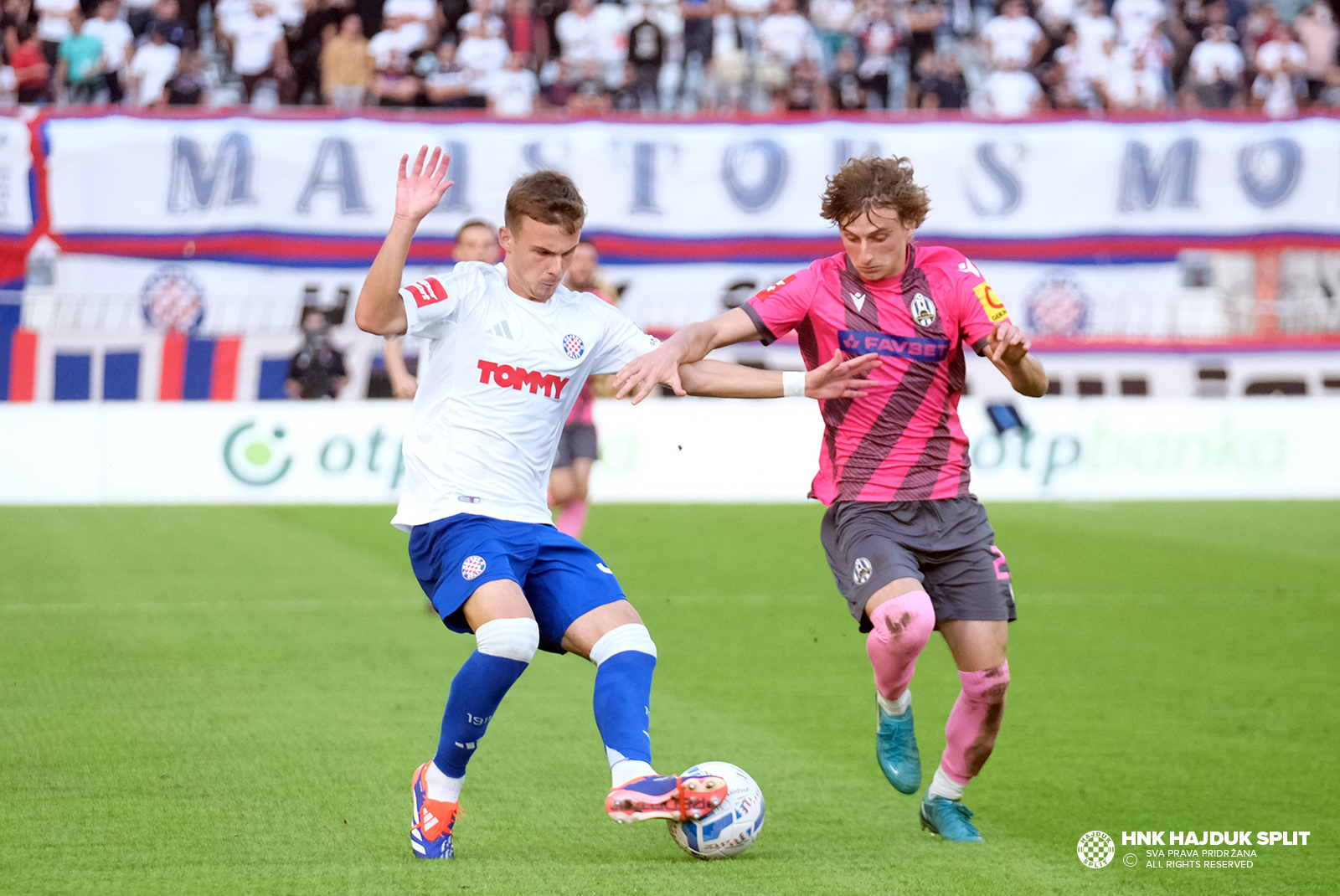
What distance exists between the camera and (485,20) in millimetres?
19750

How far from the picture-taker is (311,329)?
1580 cm

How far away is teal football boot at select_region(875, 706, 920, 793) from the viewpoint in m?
5.01

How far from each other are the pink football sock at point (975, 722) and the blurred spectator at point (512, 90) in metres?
15.4

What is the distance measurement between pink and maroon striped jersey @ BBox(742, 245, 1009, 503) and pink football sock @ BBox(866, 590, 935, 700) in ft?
1.37

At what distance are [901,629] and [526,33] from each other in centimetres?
1672

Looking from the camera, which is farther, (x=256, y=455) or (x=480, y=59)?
(x=480, y=59)

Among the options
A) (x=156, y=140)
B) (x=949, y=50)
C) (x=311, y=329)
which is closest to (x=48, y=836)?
(x=311, y=329)

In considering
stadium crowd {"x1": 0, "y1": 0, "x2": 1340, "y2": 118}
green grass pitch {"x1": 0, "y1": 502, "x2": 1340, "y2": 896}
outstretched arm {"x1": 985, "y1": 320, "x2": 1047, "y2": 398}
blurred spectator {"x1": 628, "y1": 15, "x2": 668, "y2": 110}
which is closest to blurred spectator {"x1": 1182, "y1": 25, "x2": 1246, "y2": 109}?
stadium crowd {"x1": 0, "y1": 0, "x2": 1340, "y2": 118}

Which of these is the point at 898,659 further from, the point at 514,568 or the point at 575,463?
the point at 575,463

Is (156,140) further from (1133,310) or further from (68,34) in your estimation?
(1133,310)

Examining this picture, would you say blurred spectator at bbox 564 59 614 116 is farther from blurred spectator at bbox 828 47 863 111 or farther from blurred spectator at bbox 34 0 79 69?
blurred spectator at bbox 34 0 79 69

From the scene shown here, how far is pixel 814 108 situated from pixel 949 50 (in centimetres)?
246

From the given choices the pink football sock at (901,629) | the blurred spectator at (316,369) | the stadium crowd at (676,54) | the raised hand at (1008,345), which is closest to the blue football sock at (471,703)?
the pink football sock at (901,629)

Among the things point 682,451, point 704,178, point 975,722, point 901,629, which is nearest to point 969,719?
point 975,722
